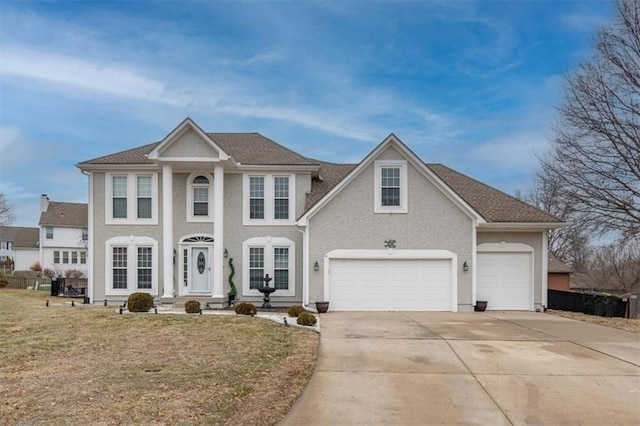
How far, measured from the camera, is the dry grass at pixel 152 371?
5.92 m

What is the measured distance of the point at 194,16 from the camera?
14.7 m

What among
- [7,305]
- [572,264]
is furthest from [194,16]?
[572,264]

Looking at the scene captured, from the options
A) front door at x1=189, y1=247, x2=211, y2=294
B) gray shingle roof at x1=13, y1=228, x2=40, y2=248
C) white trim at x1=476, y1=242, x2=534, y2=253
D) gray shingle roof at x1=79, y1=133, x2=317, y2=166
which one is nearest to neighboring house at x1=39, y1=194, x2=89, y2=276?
gray shingle roof at x1=13, y1=228, x2=40, y2=248

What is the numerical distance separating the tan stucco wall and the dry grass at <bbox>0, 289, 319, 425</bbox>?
18.4ft

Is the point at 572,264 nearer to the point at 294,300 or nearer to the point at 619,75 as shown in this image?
the point at 619,75

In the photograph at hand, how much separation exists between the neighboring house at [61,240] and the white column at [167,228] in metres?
36.8

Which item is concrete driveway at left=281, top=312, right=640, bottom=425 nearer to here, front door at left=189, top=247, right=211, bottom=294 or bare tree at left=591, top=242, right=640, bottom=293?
front door at left=189, top=247, right=211, bottom=294

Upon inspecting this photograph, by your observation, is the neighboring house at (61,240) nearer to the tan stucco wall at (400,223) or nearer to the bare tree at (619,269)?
the tan stucco wall at (400,223)

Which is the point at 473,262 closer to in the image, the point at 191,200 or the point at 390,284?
the point at 390,284

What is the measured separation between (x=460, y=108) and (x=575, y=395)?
54.0 feet

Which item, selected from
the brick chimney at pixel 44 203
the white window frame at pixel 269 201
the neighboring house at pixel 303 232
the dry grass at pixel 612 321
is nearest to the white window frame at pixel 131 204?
the neighboring house at pixel 303 232

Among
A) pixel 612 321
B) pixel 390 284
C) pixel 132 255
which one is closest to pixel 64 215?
pixel 132 255

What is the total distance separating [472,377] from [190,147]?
13.7m

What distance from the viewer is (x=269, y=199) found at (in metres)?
19.5
